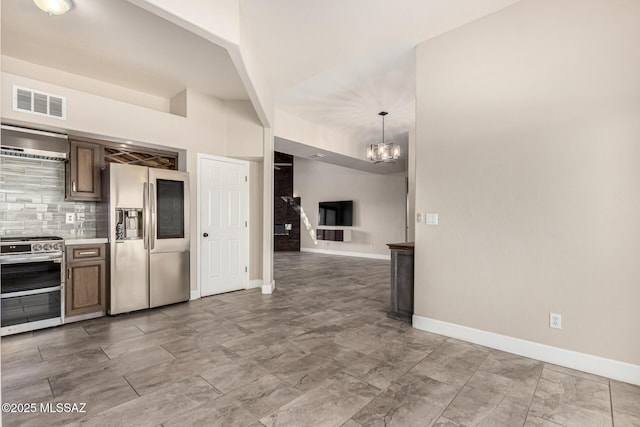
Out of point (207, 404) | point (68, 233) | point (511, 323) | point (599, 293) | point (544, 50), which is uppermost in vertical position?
point (544, 50)

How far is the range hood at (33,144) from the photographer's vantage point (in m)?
3.32

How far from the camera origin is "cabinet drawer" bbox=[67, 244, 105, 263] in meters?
3.65

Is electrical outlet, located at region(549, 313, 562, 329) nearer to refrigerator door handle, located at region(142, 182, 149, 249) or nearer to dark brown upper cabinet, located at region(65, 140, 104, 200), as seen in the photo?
refrigerator door handle, located at region(142, 182, 149, 249)

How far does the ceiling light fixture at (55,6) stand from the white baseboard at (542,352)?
4.38 m

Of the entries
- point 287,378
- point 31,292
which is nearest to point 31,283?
point 31,292

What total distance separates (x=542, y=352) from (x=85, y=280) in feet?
15.4

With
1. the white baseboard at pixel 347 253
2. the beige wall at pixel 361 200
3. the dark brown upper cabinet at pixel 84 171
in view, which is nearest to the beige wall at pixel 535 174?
the dark brown upper cabinet at pixel 84 171

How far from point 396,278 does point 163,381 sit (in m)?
2.55

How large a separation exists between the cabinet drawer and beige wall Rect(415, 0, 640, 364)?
368 cm

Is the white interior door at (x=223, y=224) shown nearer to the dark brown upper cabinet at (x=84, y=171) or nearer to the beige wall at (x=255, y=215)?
the beige wall at (x=255, y=215)

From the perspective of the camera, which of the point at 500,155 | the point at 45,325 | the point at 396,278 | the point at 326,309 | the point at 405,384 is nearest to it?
the point at 405,384

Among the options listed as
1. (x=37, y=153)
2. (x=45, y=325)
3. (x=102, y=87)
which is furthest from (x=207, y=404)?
(x=102, y=87)

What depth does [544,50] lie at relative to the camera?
280cm

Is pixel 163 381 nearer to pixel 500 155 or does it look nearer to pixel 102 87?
pixel 500 155
